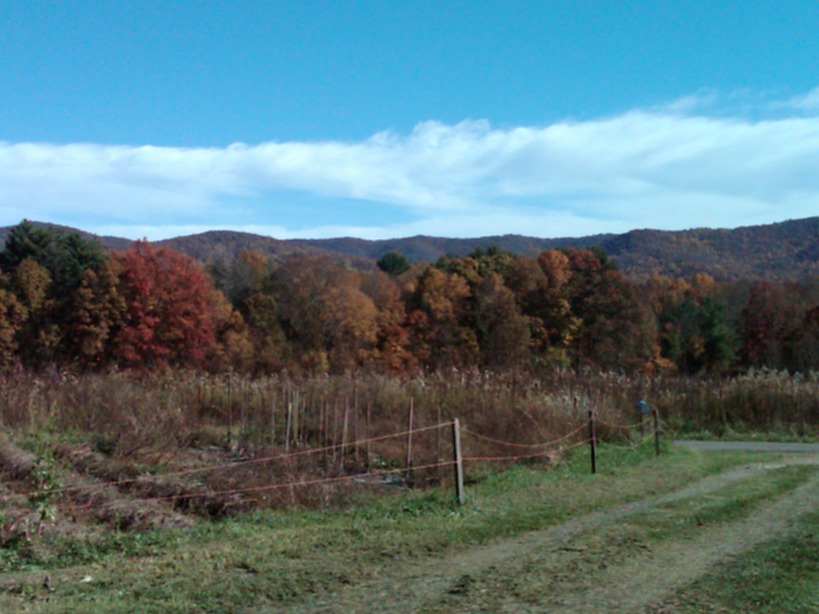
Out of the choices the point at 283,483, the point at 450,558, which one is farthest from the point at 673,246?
the point at 450,558

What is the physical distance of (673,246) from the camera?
488ft

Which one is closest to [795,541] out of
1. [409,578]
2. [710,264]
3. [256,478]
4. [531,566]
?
[531,566]

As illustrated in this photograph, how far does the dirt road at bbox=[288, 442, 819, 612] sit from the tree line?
25.5 m

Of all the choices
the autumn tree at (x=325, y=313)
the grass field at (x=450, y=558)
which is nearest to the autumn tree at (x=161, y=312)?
the autumn tree at (x=325, y=313)

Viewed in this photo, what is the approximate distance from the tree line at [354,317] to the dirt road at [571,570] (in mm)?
25484

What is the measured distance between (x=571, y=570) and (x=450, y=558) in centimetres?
125

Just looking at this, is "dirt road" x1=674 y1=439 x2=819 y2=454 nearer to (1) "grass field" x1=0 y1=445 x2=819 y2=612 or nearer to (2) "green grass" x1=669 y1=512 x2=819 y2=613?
(1) "grass field" x1=0 y1=445 x2=819 y2=612

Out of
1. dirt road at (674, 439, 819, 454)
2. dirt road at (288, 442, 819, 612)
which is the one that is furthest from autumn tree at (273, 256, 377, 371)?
dirt road at (288, 442, 819, 612)

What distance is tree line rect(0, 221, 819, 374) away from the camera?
140 feet

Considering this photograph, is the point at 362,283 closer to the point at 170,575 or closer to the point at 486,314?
the point at 486,314

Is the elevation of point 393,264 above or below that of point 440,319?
above

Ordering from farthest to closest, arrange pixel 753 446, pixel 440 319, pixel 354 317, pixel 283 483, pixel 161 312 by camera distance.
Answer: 1. pixel 440 319
2. pixel 354 317
3. pixel 161 312
4. pixel 753 446
5. pixel 283 483

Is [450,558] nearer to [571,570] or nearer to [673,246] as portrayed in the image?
[571,570]

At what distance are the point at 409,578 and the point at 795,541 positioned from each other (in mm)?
4604
